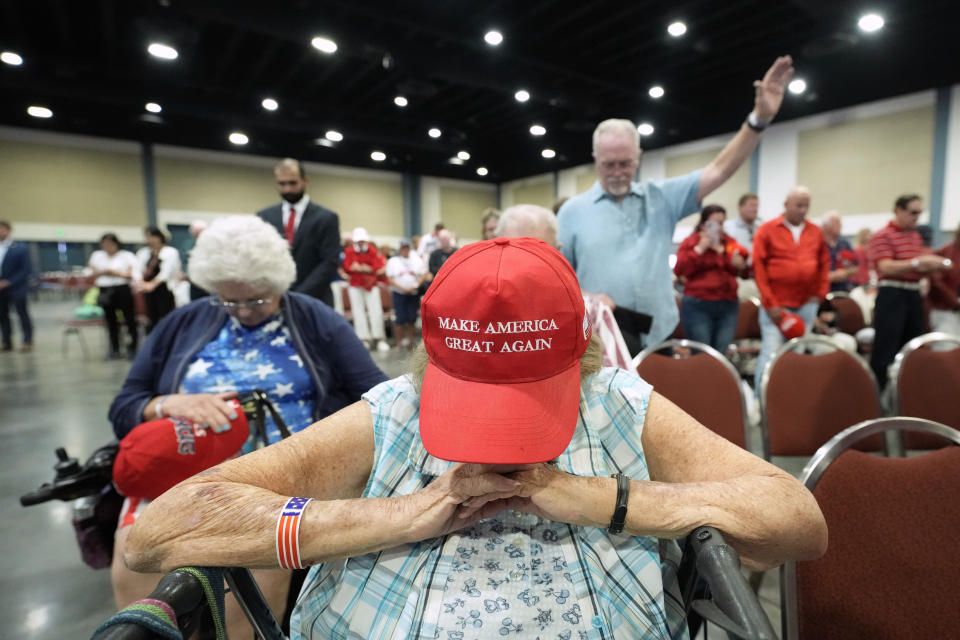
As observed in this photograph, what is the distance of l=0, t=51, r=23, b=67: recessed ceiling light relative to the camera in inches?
268

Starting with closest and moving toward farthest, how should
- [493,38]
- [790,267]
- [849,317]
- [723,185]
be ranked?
1. [790,267]
2. [849,317]
3. [493,38]
4. [723,185]

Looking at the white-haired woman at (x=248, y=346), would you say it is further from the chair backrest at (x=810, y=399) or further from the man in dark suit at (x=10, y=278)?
the man in dark suit at (x=10, y=278)

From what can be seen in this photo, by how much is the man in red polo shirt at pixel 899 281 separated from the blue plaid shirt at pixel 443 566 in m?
3.58

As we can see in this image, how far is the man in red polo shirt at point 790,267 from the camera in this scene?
349 cm

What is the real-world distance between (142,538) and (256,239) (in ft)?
3.30

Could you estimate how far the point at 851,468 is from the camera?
924 mm

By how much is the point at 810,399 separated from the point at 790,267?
1998 mm

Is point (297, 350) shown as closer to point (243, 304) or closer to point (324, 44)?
point (243, 304)

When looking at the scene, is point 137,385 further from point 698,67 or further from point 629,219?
point 698,67

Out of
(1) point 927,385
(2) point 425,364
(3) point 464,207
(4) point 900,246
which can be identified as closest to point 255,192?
(3) point 464,207

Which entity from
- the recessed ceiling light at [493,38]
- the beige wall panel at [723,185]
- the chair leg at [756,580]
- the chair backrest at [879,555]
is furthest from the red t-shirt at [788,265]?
the beige wall panel at [723,185]

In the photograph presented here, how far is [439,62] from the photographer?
7.38 m

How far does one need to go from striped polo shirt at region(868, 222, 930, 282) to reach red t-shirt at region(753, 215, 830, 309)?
1.11ft

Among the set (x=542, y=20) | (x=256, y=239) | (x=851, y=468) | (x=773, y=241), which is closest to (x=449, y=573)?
(x=851, y=468)
